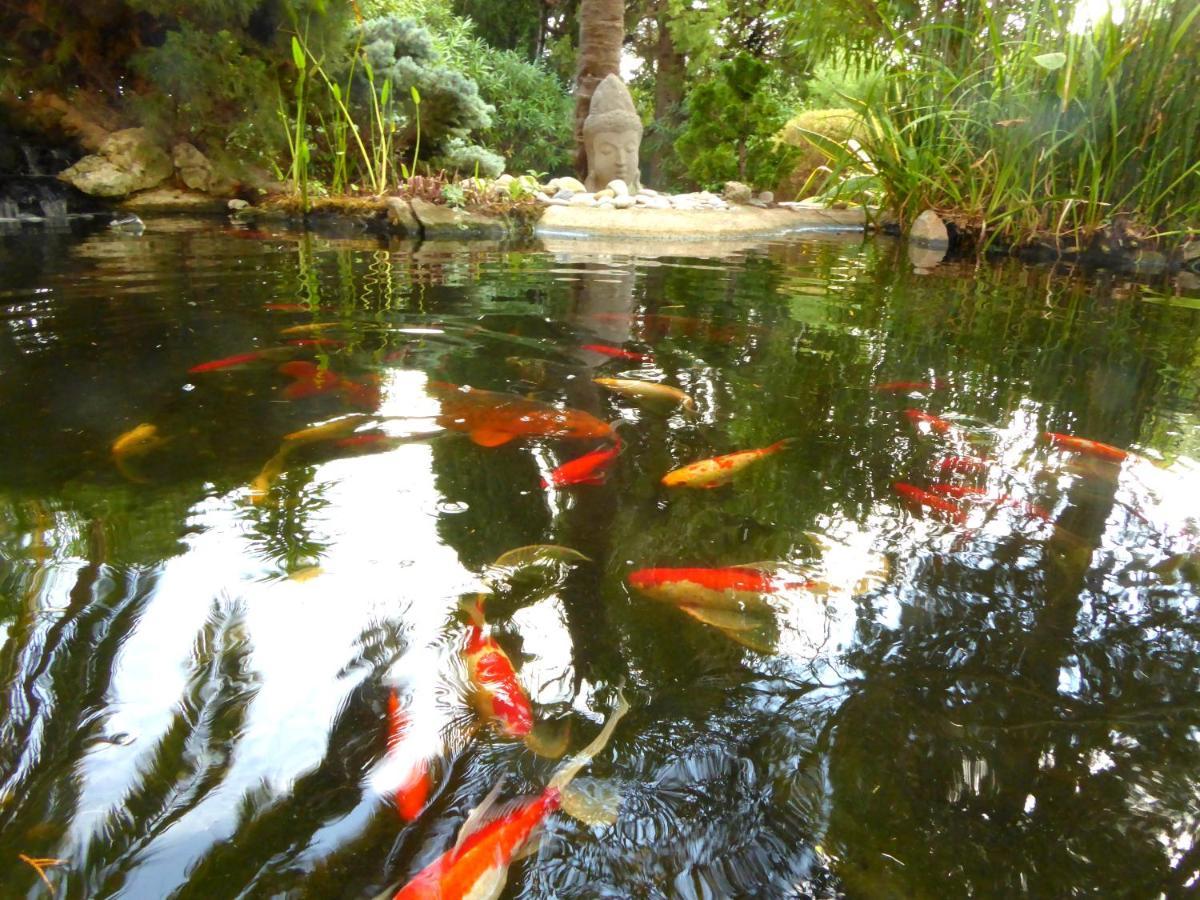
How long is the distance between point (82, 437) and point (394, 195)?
253 inches

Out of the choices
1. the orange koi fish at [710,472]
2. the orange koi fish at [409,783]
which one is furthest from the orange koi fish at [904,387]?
→ the orange koi fish at [409,783]

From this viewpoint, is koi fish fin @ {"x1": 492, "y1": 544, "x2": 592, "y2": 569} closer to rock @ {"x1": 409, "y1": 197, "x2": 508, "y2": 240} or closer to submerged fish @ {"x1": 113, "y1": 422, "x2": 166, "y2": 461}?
submerged fish @ {"x1": 113, "y1": 422, "x2": 166, "y2": 461}

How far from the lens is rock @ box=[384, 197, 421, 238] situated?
7.33m

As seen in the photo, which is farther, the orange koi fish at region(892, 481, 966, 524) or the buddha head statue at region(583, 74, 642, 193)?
the buddha head statue at region(583, 74, 642, 193)

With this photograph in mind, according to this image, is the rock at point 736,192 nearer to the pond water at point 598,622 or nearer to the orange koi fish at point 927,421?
the pond water at point 598,622

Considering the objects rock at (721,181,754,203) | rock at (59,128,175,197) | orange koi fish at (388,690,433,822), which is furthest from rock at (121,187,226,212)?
orange koi fish at (388,690,433,822)

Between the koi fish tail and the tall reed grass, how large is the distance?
6.31 m

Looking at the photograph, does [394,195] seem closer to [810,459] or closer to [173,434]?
[173,434]

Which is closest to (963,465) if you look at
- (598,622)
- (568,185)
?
(598,622)

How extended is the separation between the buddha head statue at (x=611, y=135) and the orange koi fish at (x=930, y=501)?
8.70 metres

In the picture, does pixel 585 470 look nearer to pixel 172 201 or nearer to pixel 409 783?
pixel 409 783

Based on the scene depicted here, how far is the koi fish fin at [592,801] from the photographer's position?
944 millimetres

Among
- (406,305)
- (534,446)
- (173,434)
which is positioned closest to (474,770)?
(534,446)

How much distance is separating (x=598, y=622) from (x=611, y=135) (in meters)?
9.27
